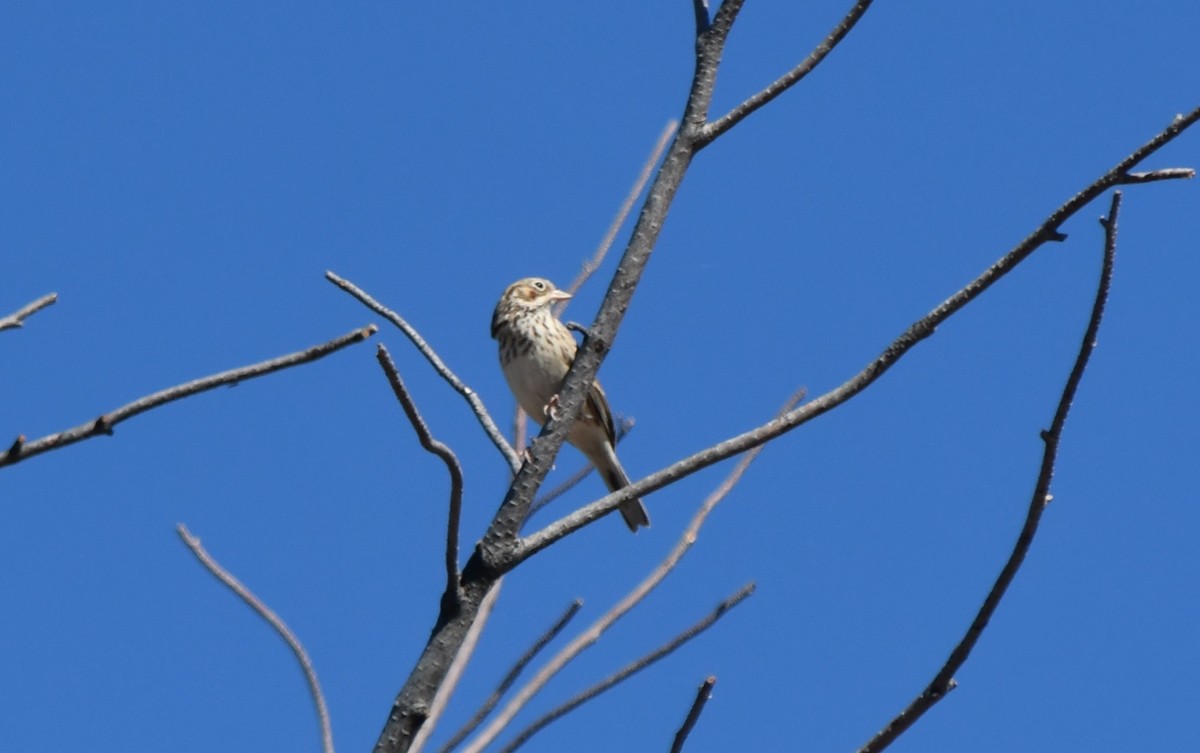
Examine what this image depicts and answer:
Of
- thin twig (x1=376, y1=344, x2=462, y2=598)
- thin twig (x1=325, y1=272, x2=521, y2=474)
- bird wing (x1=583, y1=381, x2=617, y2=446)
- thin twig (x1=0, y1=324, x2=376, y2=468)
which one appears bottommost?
thin twig (x1=0, y1=324, x2=376, y2=468)

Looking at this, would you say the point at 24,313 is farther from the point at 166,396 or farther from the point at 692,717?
the point at 692,717

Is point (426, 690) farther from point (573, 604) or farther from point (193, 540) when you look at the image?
point (193, 540)

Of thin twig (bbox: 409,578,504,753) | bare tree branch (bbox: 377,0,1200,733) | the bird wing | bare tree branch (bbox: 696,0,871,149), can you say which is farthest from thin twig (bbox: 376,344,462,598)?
the bird wing

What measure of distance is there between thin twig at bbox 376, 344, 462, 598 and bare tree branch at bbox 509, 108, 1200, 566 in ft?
0.73

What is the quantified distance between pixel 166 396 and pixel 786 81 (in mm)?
1773

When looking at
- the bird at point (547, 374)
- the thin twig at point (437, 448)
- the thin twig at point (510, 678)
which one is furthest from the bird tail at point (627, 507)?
the thin twig at point (437, 448)

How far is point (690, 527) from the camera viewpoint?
3.47m

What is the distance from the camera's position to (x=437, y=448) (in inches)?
91.5

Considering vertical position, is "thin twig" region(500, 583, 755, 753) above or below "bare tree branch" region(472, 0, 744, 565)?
below

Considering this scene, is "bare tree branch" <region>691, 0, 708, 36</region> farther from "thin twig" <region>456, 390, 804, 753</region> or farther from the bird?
the bird

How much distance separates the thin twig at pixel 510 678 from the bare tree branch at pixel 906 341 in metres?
0.75

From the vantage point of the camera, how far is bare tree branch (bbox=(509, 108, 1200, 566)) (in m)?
2.28

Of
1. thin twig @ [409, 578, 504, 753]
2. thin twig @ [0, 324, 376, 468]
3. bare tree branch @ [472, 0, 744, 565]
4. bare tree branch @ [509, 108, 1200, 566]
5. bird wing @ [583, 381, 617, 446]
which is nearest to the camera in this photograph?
thin twig @ [0, 324, 376, 468]

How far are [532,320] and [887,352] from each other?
18.7ft
